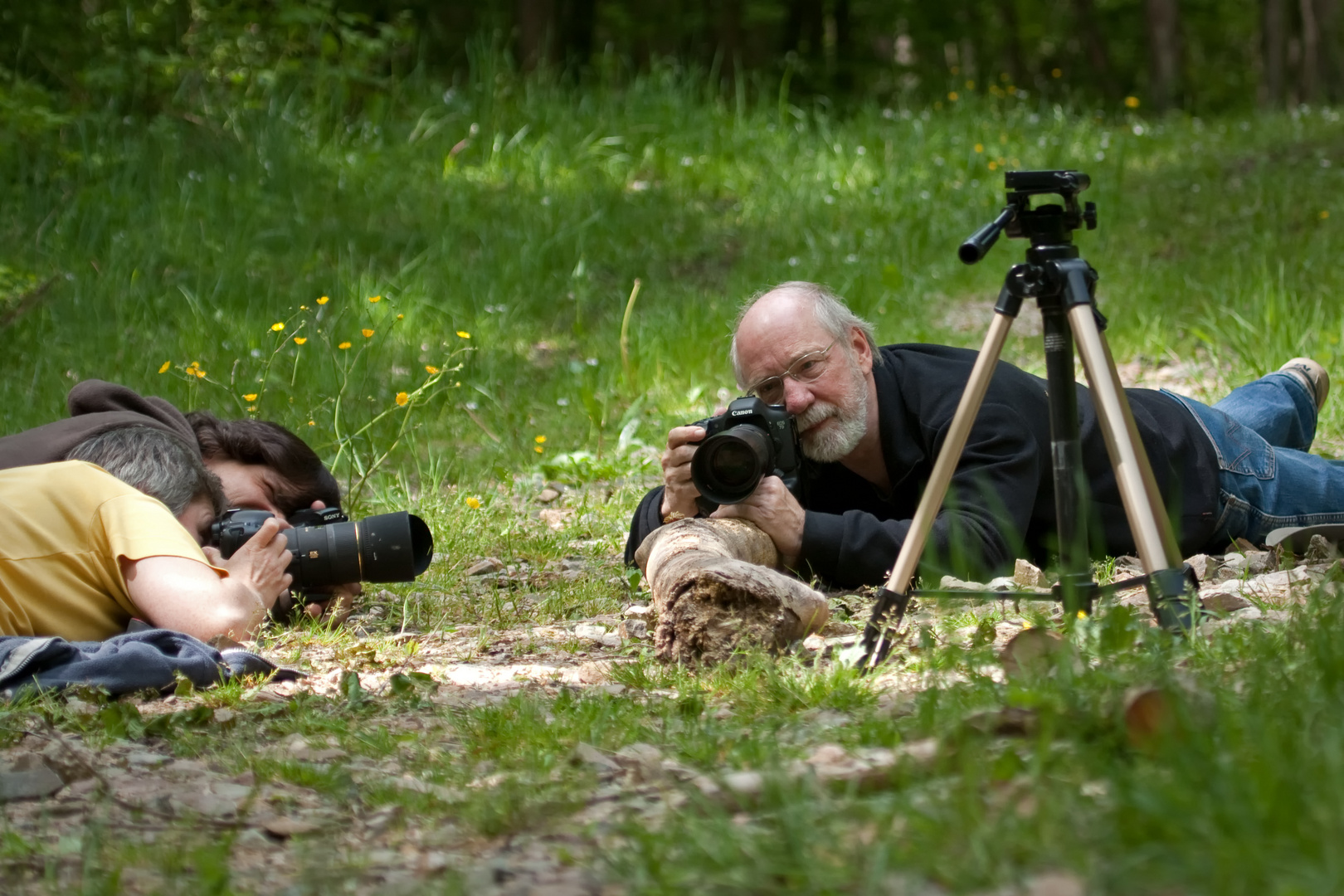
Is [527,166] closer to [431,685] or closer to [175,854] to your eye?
[431,685]

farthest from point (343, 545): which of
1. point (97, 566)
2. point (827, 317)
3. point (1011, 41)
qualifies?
point (1011, 41)

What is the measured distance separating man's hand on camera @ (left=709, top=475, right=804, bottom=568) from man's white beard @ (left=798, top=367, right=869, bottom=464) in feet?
0.93

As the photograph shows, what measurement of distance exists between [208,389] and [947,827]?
17.6ft

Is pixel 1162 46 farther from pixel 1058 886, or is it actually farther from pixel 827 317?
pixel 1058 886

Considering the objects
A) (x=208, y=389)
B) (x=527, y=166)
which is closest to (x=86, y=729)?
(x=208, y=389)

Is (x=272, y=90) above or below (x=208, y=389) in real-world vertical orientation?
above

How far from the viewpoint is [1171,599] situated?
8.34 feet

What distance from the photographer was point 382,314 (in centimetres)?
711

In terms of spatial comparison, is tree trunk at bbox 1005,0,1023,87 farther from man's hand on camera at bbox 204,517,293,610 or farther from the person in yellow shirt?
the person in yellow shirt

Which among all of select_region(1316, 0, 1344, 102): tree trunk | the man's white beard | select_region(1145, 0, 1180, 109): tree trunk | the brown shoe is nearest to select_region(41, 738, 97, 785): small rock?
the man's white beard

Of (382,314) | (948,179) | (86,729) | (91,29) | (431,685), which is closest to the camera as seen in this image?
(86,729)

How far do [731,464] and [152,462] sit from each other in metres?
1.65

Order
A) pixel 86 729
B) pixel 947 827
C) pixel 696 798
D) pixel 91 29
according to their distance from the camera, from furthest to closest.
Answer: pixel 91 29
pixel 86 729
pixel 696 798
pixel 947 827

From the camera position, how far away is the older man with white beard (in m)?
3.66
